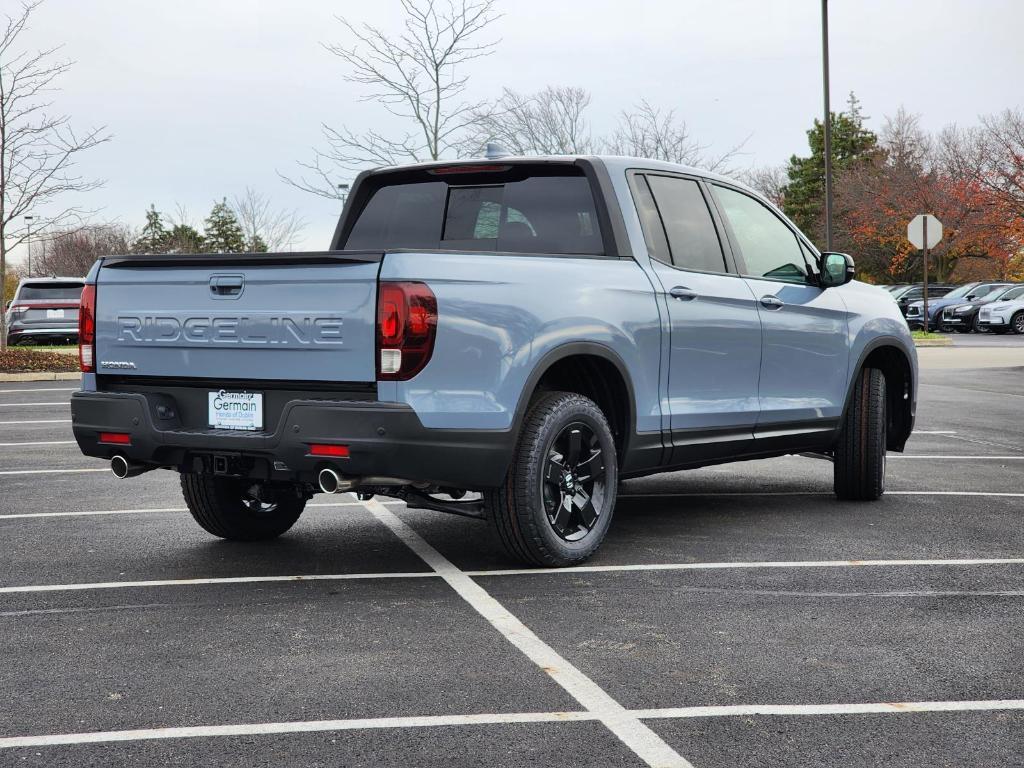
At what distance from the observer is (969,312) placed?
41531mm

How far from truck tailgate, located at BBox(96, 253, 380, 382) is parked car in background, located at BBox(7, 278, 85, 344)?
892 inches

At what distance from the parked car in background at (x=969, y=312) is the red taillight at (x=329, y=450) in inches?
1506

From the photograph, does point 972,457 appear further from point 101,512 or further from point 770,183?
point 770,183

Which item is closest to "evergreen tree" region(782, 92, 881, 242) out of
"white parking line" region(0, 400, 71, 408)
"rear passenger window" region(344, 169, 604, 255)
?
"white parking line" region(0, 400, 71, 408)

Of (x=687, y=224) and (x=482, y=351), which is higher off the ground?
(x=687, y=224)

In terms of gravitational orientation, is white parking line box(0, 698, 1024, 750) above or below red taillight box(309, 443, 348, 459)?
below

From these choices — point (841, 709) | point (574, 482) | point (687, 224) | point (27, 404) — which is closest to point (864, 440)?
point (687, 224)

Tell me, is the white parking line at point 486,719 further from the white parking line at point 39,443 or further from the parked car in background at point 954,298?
the parked car in background at point 954,298

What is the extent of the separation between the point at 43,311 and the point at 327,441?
24.3 metres

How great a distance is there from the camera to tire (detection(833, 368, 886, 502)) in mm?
8219

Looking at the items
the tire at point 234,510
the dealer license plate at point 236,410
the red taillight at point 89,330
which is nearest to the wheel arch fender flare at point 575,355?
the dealer license plate at point 236,410

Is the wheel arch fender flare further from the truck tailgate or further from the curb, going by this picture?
the curb

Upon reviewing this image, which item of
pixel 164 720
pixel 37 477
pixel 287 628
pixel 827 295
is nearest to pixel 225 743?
pixel 164 720

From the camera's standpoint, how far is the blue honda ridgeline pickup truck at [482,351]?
5.45 meters
